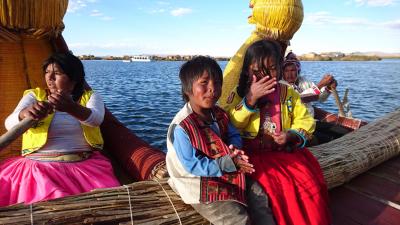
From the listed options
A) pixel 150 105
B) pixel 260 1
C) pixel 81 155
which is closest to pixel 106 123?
pixel 81 155

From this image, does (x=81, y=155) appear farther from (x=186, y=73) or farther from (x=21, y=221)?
(x=186, y=73)

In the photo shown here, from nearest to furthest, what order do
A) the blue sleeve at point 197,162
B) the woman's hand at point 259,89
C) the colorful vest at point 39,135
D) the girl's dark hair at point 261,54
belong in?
the blue sleeve at point 197,162 → the woman's hand at point 259,89 → the girl's dark hair at point 261,54 → the colorful vest at point 39,135

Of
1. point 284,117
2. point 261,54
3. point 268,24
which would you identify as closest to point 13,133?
point 261,54

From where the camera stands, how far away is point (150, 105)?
17.7 meters

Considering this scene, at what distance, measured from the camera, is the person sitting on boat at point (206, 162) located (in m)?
1.80

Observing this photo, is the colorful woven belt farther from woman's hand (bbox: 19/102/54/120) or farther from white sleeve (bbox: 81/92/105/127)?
woman's hand (bbox: 19/102/54/120)

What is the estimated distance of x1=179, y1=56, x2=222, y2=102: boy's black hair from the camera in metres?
1.89

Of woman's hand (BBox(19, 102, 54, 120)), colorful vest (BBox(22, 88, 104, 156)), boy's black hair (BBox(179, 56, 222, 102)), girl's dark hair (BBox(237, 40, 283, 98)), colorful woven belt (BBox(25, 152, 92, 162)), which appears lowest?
colorful woven belt (BBox(25, 152, 92, 162))

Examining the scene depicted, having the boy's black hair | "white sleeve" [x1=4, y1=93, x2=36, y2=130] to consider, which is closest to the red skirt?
the boy's black hair

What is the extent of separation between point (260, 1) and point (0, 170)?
2944 millimetres

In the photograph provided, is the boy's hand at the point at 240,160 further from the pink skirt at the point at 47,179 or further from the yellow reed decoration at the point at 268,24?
the yellow reed decoration at the point at 268,24

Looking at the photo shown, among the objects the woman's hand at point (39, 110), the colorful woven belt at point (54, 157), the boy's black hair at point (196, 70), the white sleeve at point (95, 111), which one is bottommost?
the colorful woven belt at point (54, 157)

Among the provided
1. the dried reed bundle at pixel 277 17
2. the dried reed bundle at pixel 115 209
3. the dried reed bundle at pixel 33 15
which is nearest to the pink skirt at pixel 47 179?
the dried reed bundle at pixel 115 209

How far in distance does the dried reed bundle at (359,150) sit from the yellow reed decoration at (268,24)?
111 cm
